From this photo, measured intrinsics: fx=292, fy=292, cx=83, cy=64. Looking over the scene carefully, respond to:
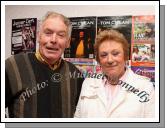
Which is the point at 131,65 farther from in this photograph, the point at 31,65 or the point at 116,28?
the point at 31,65

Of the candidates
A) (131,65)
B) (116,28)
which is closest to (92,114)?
(131,65)

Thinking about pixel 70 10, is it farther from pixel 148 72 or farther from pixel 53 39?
pixel 148 72

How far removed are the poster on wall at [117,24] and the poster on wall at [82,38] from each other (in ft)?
0.14

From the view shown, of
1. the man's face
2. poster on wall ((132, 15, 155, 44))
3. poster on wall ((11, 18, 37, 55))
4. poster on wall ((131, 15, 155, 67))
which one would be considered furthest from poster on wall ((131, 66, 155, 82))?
poster on wall ((11, 18, 37, 55))

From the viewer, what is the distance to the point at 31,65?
181 cm

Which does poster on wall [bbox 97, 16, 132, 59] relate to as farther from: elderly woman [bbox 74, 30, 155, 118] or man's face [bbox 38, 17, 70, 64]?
man's face [bbox 38, 17, 70, 64]

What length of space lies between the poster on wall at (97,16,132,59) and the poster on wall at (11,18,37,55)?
1.35 ft

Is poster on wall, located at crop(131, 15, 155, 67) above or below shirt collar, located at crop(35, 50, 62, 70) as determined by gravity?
above

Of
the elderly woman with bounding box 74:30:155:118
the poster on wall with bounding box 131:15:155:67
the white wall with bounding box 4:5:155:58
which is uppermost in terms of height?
the white wall with bounding box 4:5:155:58

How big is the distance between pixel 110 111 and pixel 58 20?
0.65 metres

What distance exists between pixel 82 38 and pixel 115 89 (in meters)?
0.38

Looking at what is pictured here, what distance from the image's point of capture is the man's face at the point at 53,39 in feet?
5.88

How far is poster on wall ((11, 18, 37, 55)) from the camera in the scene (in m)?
1.83

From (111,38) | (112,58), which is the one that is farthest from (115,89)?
(111,38)
